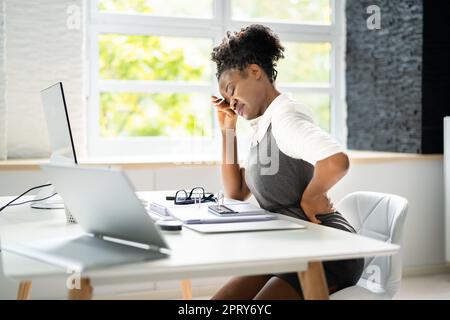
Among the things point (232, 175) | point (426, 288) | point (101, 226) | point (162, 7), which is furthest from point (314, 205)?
point (162, 7)

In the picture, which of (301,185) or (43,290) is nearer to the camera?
(301,185)

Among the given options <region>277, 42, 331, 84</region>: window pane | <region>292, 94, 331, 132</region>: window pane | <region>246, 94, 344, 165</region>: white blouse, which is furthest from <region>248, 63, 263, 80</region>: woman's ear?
<region>292, 94, 331, 132</region>: window pane

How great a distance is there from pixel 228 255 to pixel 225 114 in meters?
1.18

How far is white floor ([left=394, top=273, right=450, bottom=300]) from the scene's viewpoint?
3582 millimetres

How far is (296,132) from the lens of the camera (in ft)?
6.22

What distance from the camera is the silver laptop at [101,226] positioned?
133cm

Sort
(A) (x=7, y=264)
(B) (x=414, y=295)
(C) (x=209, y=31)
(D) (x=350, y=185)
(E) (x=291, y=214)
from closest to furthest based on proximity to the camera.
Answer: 1. (A) (x=7, y=264)
2. (E) (x=291, y=214)
3. (B) (x=414, y=295)
4. (D) (x=350, y=185)
5. (C) (x=209, y=31)

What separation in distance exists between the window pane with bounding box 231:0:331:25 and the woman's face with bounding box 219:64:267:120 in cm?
230

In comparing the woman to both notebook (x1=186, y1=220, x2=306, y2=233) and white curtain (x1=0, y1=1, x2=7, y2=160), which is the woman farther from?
white curtain (x1=0, y1=1, x2=7, y2=160)

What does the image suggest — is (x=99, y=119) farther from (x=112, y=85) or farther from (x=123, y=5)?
(x=123, y=5)

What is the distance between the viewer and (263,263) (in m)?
1.35

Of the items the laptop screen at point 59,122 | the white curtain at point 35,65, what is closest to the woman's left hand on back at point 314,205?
the laptop screen at point 59,122
